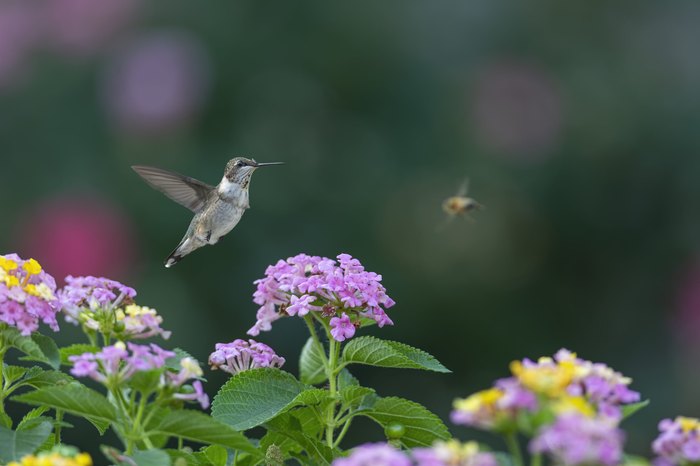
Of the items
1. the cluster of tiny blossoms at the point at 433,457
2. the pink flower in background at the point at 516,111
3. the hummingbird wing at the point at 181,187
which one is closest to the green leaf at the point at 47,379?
the cluster of tiny blossoms at the point at 433,457

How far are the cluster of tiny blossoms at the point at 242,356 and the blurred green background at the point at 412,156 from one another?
3062mm

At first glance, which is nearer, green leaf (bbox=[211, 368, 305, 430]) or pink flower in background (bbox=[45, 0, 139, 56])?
green leaf (bbox=[211, 368, 305, 430])

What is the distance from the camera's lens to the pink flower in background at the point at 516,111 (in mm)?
5441

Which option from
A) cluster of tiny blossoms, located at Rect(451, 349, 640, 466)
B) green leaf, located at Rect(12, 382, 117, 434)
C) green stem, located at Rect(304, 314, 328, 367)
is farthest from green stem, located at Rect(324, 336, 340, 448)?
cluster of tiny blossoms, located at Rect(451, 349, 640, 466)

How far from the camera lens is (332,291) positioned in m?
1.89

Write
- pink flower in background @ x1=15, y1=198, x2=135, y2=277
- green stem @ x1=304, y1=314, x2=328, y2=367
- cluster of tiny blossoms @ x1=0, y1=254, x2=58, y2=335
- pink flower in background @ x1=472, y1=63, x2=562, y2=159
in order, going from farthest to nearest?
1. pink flower in background @ x1=472, y1=63, x2=562, y2=159
2. pink flower in background @ x1=15, y1=198, x2=135, y2=277
3. green stem @ x1=304, y1=314, x2=328, y2=367
4. cluster of tiny blossoms @ x1=0, y1=254, x2=58, y2=335

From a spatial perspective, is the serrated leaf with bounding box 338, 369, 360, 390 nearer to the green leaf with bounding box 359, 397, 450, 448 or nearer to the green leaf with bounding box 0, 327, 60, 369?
the green leaf with bounding box 359, 397, 450, 448

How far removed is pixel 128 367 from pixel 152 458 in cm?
12

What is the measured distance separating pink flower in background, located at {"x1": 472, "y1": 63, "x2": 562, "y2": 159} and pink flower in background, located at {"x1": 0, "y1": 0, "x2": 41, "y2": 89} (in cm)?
192

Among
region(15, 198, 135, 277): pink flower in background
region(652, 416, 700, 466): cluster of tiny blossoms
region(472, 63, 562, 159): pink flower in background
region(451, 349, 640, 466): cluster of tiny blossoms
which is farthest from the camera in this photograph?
region(472, 63, 562, 159): pink flower in background

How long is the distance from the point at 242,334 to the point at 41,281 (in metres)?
3.31

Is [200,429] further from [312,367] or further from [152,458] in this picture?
[312,367]

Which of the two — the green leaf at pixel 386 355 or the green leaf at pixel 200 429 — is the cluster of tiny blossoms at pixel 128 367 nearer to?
the green leaf at pixel 200 429

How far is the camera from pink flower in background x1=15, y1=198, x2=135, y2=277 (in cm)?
480
